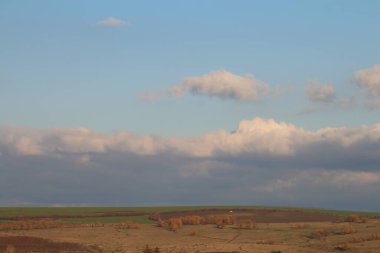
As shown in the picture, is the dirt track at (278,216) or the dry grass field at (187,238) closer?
the dry grass field at (187,238)

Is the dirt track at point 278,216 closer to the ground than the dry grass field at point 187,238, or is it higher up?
higher up

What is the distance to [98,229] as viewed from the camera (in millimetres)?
96000

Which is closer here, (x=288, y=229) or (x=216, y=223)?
(x=288, y=229)

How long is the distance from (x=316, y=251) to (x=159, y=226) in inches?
1644

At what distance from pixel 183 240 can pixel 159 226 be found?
2278cm

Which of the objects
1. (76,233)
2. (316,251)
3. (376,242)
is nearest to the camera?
(316,251)

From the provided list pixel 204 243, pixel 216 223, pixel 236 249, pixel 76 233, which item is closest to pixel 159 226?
pixel 216 223

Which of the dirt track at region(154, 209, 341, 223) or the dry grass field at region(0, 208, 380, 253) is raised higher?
the dirt track at region(154, 209, 341, 223)

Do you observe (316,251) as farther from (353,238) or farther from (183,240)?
(183,240)

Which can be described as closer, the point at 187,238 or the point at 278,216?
the point at 187,238

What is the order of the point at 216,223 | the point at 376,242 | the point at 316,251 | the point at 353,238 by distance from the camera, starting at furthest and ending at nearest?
the point at 216,223 < the point at 353,238 < the point at 376,242 < the point at 316,251

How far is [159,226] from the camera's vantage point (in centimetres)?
10438

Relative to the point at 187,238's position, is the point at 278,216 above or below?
above

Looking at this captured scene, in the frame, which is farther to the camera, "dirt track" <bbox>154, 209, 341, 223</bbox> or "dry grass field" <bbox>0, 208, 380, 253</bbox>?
"dirt track" <bbox>154, 209, 341, 223</bbox>
